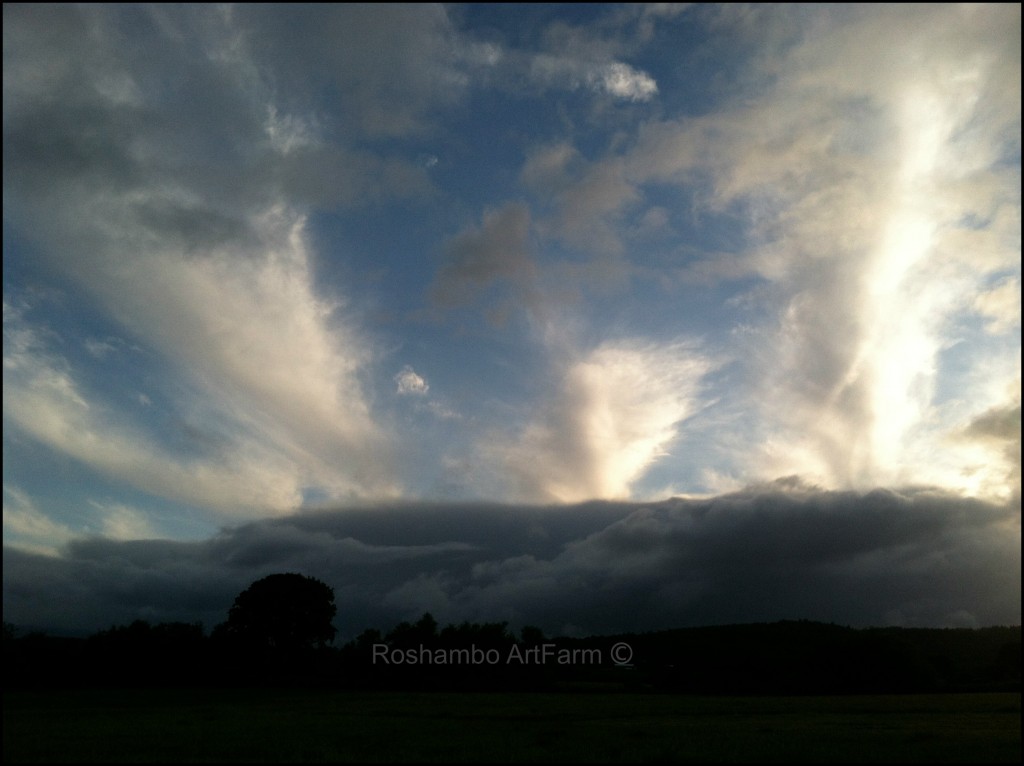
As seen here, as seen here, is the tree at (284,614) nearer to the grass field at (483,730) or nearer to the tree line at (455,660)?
the tree line at (455,660)

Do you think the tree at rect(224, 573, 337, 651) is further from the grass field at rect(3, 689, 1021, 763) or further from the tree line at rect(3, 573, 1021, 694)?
the grass field at rect(3, 689, 1021, 763)

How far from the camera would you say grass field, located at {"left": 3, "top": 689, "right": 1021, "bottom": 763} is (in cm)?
3684

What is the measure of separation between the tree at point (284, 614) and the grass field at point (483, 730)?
32.6 meters

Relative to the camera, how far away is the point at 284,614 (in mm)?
117062

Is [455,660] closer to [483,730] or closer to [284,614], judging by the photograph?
[284,614]

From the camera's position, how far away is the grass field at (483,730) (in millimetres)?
36844

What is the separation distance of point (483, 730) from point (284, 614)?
254 ft

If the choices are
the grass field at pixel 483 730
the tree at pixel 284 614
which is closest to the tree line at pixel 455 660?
the tree at pixel 284 614

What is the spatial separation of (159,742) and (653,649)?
426 ft

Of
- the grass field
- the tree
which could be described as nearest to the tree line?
the tree

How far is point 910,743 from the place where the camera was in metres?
42.2

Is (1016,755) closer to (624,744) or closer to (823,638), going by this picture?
(624,744)

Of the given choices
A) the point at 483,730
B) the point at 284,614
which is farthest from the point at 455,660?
the point at 483,730

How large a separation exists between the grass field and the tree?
32.6 metres
